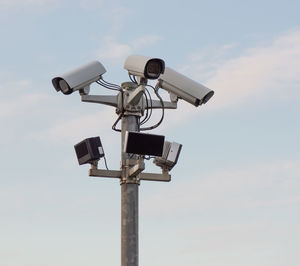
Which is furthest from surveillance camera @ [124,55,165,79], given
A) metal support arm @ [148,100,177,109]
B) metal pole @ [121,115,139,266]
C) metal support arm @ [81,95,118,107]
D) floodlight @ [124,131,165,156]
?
metal pole @ [121,115,139,266]

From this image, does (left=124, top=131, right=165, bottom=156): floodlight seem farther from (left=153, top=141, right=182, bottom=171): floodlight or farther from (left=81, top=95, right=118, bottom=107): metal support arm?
(left=81, top=95, right=118, bottom=107): metal support arm

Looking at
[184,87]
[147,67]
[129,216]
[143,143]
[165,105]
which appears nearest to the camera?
[143,143]

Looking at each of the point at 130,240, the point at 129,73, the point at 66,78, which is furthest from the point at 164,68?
the point at 130,240

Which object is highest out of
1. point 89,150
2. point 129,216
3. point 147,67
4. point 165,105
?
point 147,67

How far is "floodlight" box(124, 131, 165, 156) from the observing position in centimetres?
1415

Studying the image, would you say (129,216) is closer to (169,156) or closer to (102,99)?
(169,156)

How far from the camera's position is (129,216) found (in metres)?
14.8

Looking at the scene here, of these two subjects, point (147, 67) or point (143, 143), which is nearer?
point (143, 143)

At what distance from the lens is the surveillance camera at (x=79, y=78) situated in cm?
1506

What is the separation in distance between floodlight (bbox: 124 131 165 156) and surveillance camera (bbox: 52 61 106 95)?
1709 millimetres

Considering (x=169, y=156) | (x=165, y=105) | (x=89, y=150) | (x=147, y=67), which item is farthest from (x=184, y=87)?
(x=89, y=150)

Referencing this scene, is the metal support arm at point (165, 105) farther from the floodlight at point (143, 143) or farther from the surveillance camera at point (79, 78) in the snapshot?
the floodlight at point (143, 143)

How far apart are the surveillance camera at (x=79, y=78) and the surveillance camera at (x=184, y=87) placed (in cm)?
128

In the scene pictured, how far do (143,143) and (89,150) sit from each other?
4.09 ft
